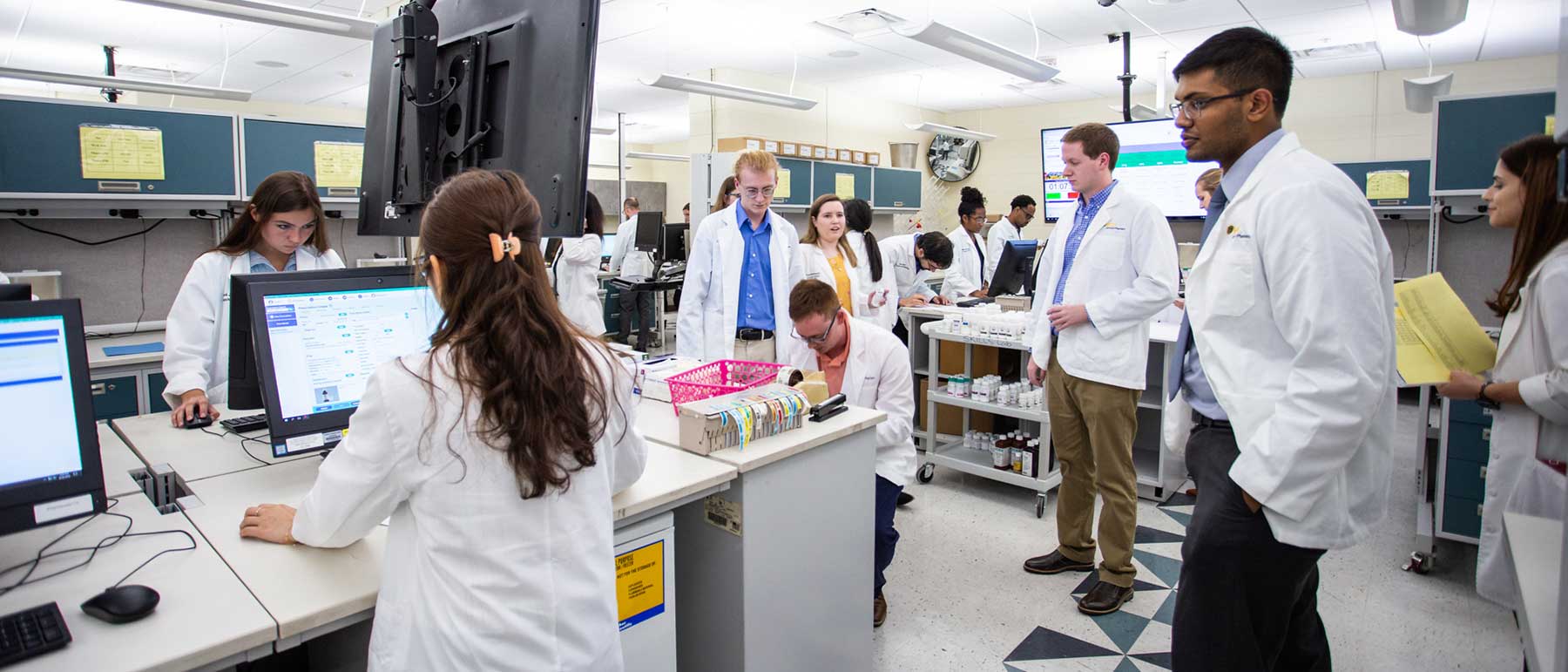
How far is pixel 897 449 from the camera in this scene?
240 centimetres

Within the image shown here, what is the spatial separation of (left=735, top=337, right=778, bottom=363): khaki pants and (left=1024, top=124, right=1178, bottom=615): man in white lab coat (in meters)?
1.06

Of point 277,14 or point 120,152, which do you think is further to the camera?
point 277,14

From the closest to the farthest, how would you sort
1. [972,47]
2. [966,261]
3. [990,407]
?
[990,407], [972,47], [966,261]

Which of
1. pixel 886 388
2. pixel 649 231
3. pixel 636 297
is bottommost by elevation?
pixel 886 388

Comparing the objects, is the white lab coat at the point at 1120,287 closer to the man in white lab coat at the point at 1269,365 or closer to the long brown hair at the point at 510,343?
the man in white lab coat at the point at 1269,365

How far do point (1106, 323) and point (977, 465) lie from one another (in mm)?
1281

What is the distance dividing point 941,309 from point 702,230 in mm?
1618

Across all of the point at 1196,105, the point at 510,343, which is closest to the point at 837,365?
the point at 1196,105

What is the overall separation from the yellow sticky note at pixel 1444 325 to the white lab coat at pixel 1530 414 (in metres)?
0.05

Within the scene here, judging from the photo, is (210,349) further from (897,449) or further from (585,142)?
(897,449)

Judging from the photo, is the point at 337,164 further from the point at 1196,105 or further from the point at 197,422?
the point at 1196,105

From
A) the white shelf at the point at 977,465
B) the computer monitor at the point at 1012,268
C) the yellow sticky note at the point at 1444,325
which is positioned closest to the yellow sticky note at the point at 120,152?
the white shelf at the point at 977,465

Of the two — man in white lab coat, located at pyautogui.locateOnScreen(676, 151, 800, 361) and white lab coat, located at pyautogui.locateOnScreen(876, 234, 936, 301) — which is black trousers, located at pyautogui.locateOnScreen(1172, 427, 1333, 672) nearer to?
man in white lab coat, located at pyautogui.locateOnScreen(676, 151, 800, 361)

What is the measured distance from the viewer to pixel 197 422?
198cm
